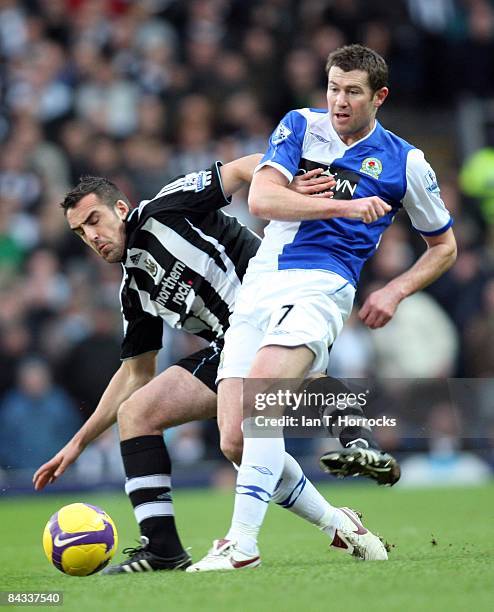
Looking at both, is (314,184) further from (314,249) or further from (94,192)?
(94,192)

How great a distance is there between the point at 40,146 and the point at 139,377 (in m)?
7.68

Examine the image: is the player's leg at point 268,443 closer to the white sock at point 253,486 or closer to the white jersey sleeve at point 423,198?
the white sock at point 253,486

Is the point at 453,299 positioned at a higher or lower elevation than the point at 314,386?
higher

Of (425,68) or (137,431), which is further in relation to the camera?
(425,68)

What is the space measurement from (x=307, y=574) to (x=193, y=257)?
5.89 feet

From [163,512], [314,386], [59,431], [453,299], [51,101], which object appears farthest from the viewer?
[51,101]

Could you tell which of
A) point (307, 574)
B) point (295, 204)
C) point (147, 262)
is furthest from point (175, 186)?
point (307, 574)

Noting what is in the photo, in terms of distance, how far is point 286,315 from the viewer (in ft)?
19.0

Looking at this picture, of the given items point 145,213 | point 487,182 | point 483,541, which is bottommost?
point 483,541

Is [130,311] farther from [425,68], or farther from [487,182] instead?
[425,68]

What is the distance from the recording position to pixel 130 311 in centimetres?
676

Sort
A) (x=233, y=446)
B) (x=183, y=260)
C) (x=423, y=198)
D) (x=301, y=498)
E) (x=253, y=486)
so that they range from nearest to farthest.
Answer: (x=253, y=486)
(x=233, y=446)
(x=423, y=198)
(x=301, y=498)
(x=183, y=260)

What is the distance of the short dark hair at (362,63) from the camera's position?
5.93m

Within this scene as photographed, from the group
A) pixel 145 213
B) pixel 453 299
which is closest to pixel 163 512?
pixel 145 213
